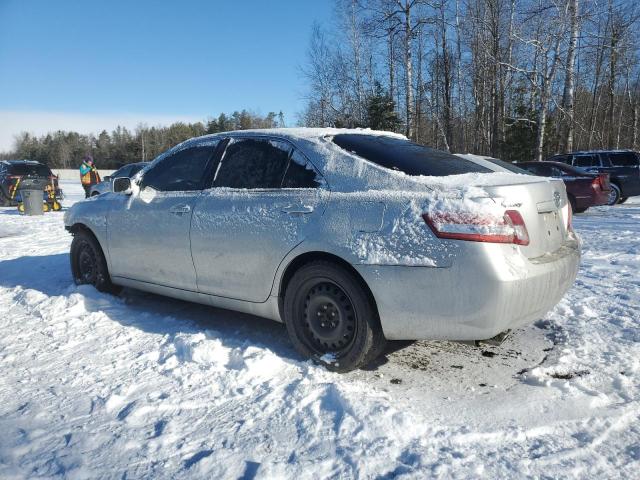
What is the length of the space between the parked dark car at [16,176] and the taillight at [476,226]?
1652 cm

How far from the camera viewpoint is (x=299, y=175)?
332 cm

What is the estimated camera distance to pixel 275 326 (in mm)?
4039

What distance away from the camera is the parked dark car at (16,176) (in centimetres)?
1612

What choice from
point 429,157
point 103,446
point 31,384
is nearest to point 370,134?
point 429,157

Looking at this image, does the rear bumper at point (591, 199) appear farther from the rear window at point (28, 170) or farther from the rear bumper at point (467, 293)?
the rear window at point (28, 170)

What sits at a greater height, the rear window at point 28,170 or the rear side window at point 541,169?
the rear window at point 28,170

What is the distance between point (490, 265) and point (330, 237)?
96 cm

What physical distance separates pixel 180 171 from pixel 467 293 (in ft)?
8.97

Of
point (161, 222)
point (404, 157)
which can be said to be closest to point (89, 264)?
point (161, 222)

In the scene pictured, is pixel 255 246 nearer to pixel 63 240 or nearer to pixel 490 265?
pixel 490 265

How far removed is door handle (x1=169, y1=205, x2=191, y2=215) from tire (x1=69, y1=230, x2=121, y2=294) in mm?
1285

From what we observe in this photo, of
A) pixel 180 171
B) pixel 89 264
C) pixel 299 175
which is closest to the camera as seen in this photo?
pixel 299 175

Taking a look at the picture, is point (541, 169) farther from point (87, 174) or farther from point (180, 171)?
point (87, 174)

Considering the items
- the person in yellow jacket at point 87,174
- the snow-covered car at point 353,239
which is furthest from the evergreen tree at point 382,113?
the snow-covered car at point 353,239
